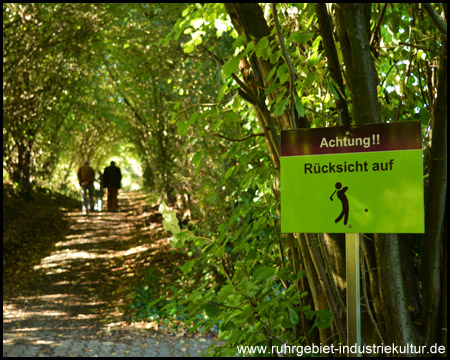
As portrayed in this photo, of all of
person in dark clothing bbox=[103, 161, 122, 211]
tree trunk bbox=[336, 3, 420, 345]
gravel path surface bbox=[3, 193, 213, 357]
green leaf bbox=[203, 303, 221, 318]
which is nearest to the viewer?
green leaf bbox=[203, 303, 221, 318]

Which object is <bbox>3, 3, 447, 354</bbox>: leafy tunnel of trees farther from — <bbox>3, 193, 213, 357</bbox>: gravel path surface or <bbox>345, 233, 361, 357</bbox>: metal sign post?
<bbox>3, 193, 213, 357</bbox>: gravel path surface

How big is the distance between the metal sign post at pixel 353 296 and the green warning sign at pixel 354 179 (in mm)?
103

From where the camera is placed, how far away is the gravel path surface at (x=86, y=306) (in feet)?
24.2

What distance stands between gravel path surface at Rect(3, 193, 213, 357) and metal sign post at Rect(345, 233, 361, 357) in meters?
4.98

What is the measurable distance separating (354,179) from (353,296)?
21.5 inches

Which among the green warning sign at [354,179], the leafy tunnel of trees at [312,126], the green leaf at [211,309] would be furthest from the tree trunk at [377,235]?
the green leaf at [211,309]

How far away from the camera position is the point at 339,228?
2.42 meters

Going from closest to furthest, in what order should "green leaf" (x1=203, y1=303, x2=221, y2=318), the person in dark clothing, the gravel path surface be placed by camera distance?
1. "green leaf" (x1=203, y1=303, x2=221, y2=318)
2. the gravel path surface
3. the person in dark clothing

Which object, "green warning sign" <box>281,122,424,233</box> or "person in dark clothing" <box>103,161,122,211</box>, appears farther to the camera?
Result: "person in dark clothing" <box>103,161,122,211</box>

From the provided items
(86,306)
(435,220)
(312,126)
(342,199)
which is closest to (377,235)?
(435,220)

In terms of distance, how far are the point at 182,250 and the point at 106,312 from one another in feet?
9.10

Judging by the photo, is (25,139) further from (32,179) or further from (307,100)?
(307,100)

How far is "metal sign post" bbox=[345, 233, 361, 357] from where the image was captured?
2.40 metres

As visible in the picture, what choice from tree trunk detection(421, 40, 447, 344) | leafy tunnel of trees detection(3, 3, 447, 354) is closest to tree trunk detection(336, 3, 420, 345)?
leafy tunnel of trees detection(3, 3, 447, 354)
